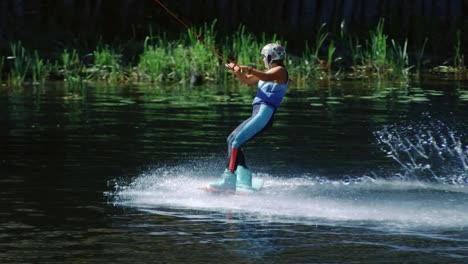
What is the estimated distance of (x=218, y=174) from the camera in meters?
13.3

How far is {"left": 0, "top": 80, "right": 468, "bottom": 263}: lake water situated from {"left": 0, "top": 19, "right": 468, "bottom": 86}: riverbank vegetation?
1574mm

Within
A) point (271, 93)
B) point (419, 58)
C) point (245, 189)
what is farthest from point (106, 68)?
point (245, 189)

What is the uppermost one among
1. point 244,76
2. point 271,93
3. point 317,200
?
point 244,76

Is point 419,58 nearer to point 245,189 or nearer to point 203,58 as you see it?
point 203,58

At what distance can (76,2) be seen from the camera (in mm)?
25391

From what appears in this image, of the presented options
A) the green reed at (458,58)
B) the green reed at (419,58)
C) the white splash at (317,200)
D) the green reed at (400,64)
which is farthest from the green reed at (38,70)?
the white splash at (317,200)

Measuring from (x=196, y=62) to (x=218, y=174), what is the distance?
30.8 feet

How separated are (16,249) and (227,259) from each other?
57.7 inches

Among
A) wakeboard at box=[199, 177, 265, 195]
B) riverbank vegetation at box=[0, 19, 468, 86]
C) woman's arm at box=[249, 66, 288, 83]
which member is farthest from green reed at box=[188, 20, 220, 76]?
wakeboard at box=[199, 177, 265, 195]

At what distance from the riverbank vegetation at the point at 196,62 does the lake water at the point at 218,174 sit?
1.57m

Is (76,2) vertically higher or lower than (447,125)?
higher

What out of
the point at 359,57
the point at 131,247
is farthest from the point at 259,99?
the point at 359,57

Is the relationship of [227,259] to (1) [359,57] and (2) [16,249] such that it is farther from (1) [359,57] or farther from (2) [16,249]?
(1) [359,57]

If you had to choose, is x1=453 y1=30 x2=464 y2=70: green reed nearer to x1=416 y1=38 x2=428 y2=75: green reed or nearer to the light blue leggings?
x1=416 y1=38 x2=428 y2=75: green reed
